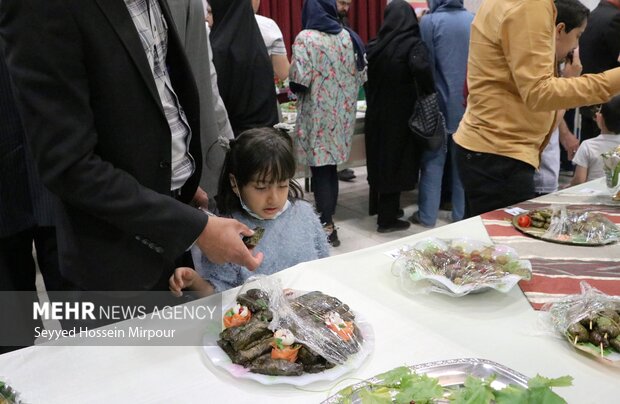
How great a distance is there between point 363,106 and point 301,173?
0.88 m

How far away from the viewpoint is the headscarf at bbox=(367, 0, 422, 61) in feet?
12.0

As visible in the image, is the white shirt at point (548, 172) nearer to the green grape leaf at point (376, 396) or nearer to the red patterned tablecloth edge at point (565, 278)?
the red patterned tablecloth edge at point (565, 278)

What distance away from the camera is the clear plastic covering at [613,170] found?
6.57 feet

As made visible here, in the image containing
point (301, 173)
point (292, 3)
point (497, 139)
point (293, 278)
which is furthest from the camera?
point (292, 3)

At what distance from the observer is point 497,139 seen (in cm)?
204

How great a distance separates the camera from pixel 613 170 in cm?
201

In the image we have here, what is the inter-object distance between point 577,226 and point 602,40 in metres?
2.87

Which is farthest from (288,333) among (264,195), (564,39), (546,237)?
(564,39)

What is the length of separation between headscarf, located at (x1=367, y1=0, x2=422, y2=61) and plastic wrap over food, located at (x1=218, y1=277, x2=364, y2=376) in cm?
276

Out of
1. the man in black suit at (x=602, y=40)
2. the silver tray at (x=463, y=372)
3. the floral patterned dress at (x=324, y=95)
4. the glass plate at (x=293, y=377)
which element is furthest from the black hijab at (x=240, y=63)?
the man in black suit at (x=602, y=40)

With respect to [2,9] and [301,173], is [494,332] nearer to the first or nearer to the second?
[2,9]

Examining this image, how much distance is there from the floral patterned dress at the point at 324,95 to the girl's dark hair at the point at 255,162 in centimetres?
190

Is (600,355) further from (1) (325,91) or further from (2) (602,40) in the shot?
(2) (602,40)

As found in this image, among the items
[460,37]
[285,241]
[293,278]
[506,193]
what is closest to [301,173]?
[460,37]
